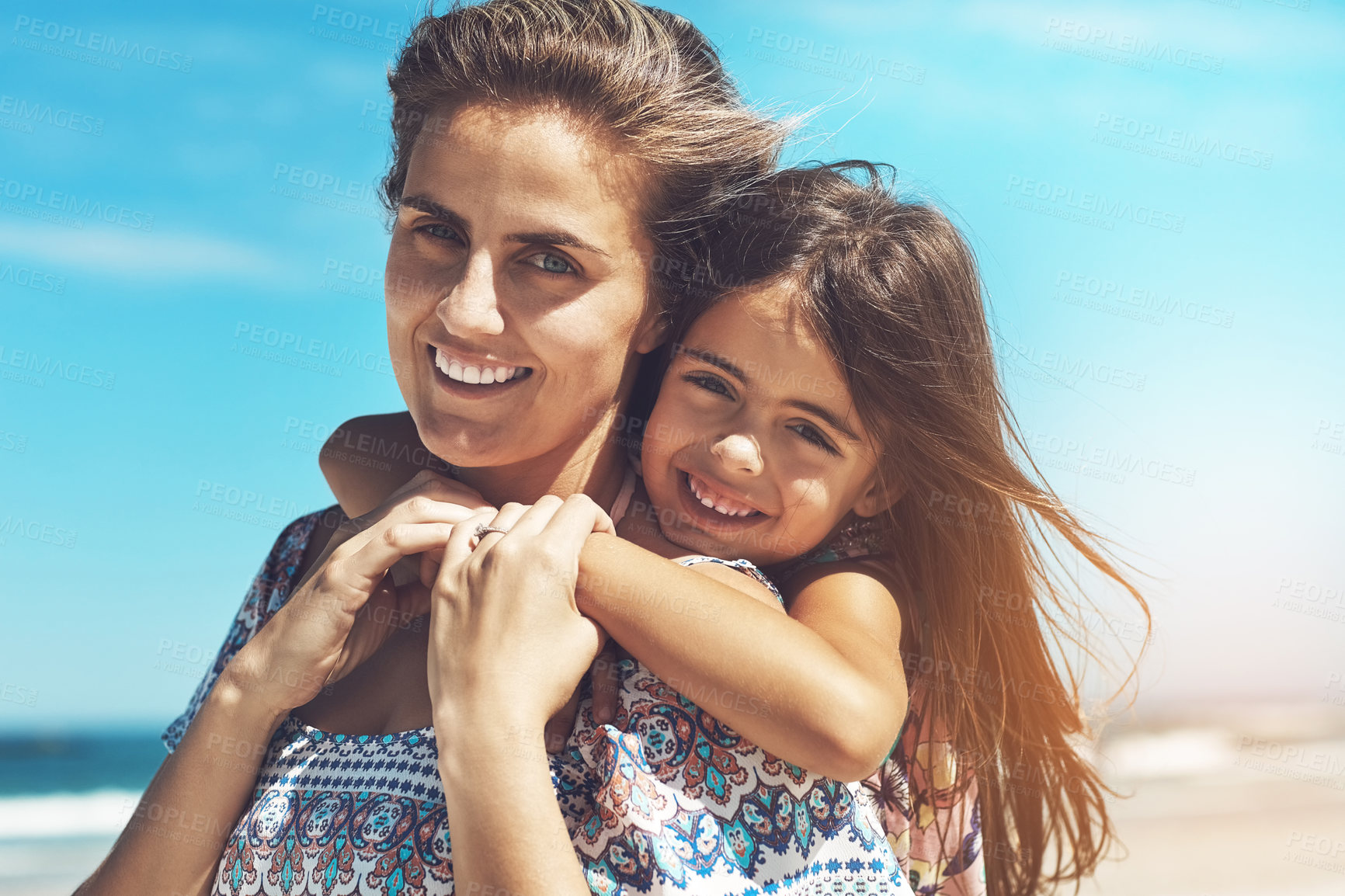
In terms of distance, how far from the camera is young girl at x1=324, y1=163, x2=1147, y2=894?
1.72 m

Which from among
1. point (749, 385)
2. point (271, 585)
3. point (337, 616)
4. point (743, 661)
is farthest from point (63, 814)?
point (743, 661)

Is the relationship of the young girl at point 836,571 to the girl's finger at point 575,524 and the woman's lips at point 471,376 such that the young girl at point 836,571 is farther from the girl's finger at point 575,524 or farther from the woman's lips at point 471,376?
the woman's lips at point 471,376

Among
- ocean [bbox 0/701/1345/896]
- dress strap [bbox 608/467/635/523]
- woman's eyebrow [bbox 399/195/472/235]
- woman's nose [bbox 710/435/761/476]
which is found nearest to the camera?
woman's eyebrow [bbox 399/195/472/235]

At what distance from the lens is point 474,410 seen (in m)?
2.14

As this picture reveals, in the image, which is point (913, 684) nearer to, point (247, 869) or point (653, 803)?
point (653, 803)

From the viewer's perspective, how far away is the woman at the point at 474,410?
1.72m

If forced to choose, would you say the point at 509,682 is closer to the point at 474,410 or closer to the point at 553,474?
the point at 474,410

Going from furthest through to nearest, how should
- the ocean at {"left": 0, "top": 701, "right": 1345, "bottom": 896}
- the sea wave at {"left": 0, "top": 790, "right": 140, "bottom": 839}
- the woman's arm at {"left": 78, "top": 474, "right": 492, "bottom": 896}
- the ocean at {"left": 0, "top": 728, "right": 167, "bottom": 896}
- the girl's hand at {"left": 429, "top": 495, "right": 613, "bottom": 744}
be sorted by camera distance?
the sea wave at {"left": 0, "top": 790, "right": 140, "bottom": 839} < the ocean at {"left": 0, "top": 728, "right": 167, "bottom": 896} < the ocean at {"left": 0, "top": 701, "right": 1345, "bottom": 896} < the woman's arm at {"left": 78, "top": 474, "right": 492, "bottom": 896} < the girl's hand at {"left": 429, "top": 495, "right": 613, "bottom": 744}

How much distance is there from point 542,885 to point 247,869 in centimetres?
68

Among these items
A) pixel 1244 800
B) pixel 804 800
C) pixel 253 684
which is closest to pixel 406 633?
pixel 253 684

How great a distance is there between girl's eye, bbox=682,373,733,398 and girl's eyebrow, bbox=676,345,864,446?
4 cm

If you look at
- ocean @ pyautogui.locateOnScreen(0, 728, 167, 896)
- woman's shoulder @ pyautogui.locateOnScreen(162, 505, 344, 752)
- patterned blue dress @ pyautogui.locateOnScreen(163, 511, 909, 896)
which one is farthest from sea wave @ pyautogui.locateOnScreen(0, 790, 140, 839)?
patterned blue dress @ pyautogui.locateOnScreen(163, 511, 909, 896)

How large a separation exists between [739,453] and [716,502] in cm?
14

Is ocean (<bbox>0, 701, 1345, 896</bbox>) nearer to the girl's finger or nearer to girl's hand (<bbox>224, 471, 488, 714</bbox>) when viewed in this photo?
the girl's finger
